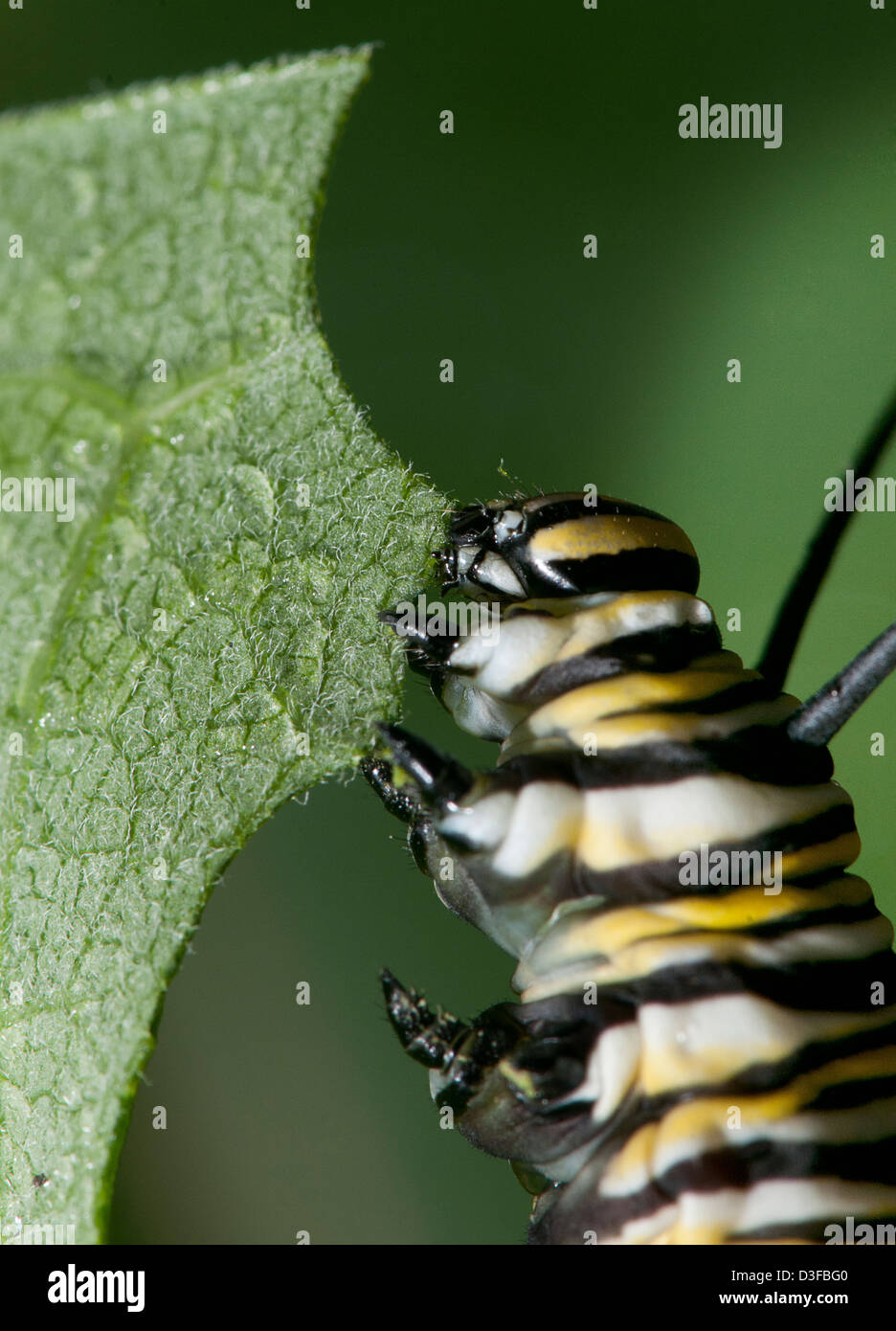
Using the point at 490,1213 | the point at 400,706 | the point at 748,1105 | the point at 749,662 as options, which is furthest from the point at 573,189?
the point at 490,1213

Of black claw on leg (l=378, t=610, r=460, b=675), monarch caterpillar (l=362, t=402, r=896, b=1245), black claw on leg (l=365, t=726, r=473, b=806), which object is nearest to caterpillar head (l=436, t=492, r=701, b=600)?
monarch caterpillar (l=362, t=402, r=896, b=1245)

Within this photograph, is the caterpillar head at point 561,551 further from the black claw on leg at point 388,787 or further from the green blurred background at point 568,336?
the green blurred background at point 568,336

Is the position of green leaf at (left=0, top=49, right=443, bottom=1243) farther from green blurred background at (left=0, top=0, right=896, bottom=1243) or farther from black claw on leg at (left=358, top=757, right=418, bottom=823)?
green blurred background at (left=0, top=0, right=896, bottom=1243)

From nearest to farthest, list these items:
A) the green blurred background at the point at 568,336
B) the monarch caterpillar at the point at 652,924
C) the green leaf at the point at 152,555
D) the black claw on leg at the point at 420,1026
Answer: the green leaf at the point at 152,555 → the monarch caterpillar at the point at 652,924 → the black claw on leg at the point at 420,1026 → the green blurred background at the point at 568,336

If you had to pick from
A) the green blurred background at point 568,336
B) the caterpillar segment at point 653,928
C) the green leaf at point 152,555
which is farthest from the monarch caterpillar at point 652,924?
the green blurred background at point 568,336
